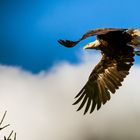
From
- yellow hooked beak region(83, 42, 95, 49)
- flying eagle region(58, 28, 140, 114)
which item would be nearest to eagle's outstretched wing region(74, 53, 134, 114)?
flying eagle region(58, 28, 140, 114)

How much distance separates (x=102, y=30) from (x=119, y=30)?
1298 mm

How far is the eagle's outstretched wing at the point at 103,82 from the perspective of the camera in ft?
47.5

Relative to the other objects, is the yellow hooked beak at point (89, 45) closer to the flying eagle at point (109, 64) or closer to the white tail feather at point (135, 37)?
the flying eagle at point (109, 64)

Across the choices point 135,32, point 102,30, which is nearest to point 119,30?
point 135,32

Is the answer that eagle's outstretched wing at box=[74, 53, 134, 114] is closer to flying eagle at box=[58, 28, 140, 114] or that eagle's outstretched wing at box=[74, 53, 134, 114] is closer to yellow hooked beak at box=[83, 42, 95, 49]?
flying eagle at box=[58, 28, 140, 114]

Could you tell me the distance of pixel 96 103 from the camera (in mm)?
14602

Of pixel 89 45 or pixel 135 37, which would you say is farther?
pixel 89 45

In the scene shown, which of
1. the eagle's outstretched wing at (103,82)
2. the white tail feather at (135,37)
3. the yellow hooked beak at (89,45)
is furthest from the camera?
the eagle's outstretched wing at (103,82)

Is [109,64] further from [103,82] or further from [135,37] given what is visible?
[135,37]

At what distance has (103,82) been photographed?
15141mm

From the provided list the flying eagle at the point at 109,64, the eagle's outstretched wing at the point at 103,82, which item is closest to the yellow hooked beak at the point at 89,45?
the flying eagle at the point at 109,64

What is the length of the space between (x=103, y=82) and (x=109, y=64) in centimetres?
65

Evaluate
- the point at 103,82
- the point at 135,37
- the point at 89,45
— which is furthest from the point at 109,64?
the point at 135,37

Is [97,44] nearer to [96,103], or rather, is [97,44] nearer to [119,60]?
[119,60]
